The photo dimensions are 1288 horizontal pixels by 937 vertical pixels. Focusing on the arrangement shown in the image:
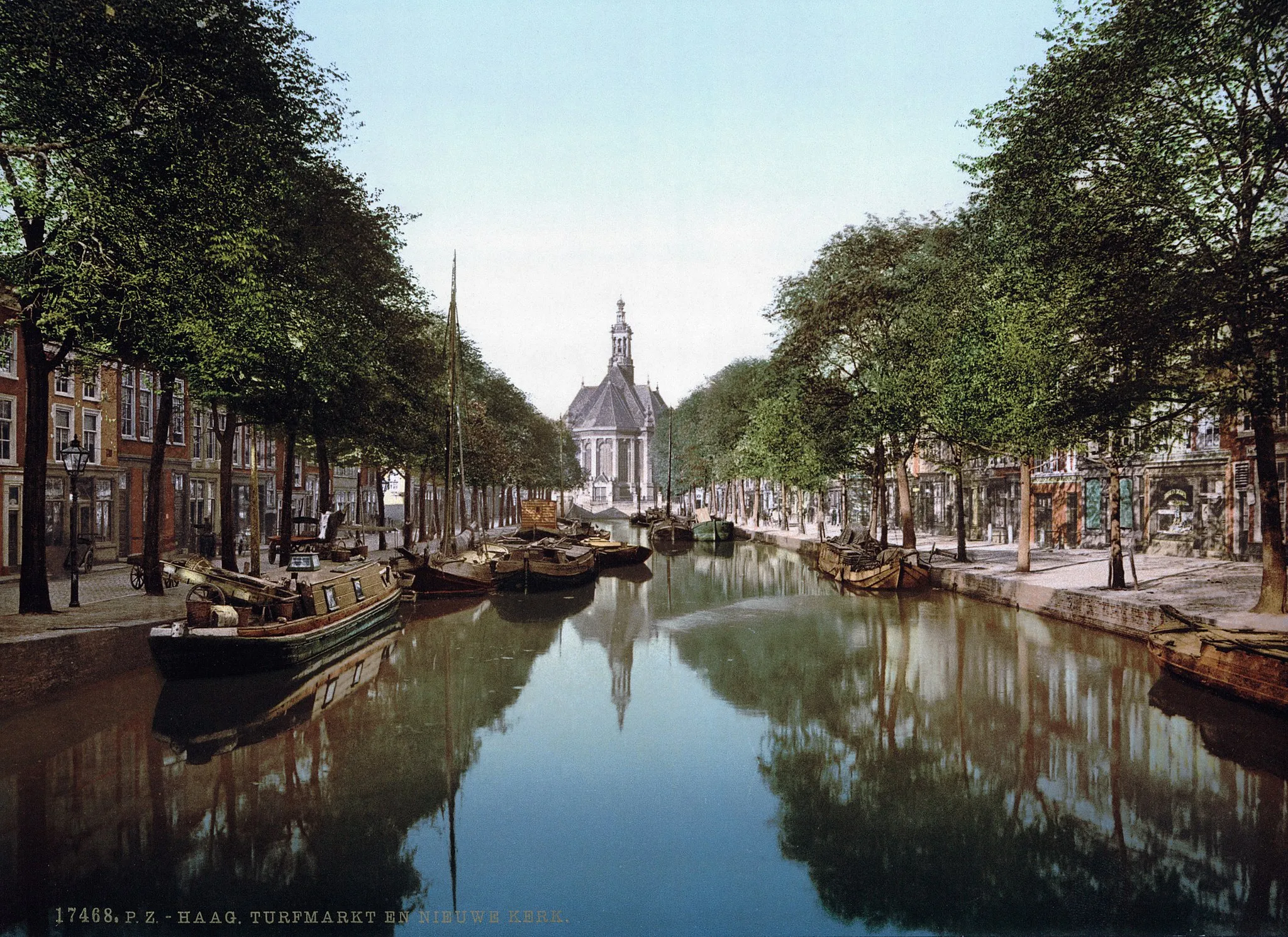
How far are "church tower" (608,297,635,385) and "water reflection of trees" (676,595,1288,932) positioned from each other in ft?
557

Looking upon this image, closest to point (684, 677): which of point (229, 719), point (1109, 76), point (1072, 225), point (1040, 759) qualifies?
point (1040, 759)

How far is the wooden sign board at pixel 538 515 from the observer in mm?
51250

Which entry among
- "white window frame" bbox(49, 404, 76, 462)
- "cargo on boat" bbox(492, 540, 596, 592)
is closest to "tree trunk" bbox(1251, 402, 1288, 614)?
"cargo on boat" bbox(492, 540, 596, 592)

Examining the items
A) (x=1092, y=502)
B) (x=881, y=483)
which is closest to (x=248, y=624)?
(x=881, y=483)

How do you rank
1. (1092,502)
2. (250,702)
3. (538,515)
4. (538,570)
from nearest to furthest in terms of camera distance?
(250,702) → (538,570) → (1092,502) → (538,515)

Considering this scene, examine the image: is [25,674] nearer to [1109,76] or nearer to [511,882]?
[511,882]

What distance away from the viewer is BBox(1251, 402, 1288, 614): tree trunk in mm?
18438

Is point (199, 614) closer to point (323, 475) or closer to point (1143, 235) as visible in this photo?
point (323, 475)

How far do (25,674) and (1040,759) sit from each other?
15.9 meters

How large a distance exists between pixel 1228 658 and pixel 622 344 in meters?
177

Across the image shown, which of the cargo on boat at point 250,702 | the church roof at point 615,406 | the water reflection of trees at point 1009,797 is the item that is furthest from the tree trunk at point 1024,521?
the church roof at point 615,406

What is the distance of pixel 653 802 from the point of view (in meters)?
10.7

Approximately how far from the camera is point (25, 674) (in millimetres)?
13789

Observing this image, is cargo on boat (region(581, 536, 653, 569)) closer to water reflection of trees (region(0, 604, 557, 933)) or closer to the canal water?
the canal water
